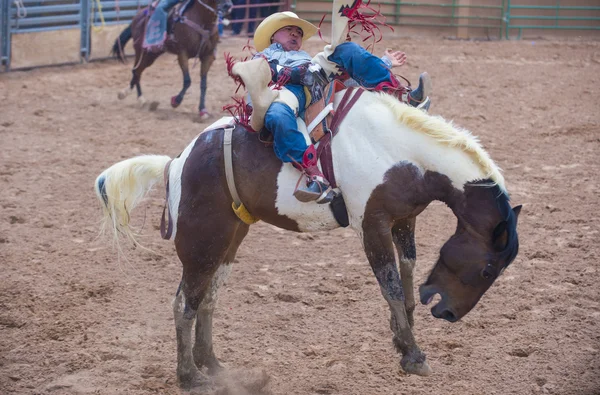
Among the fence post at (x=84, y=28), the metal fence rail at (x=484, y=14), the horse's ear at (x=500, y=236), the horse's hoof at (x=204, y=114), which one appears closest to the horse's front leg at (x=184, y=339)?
the horse's ear at (x=500, y=236)

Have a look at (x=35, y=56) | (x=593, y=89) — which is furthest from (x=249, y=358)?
(x=35, y=56)

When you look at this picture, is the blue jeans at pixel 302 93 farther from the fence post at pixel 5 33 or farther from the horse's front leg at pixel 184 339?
the fence post at pixel 5 33

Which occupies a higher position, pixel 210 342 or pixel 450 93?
pixel 450 93

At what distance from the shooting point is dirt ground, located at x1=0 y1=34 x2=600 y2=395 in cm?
427

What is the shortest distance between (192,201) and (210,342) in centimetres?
87

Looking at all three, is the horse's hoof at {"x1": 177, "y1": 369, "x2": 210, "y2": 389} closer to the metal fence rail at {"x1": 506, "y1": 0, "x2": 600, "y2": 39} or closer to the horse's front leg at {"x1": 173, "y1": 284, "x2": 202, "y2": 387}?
the horse's front leg at {"x1": 173, "y1": 284, "x2": 202, "y2": 387}

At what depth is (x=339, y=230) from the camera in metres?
6.45

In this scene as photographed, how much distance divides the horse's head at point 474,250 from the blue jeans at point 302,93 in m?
0.75

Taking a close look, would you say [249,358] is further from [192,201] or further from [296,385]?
[192,201]

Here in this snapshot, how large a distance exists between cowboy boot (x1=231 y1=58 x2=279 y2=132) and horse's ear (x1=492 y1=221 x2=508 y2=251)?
1.23 m

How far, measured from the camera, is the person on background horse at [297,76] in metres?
3.64

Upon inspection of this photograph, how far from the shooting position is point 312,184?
365 centimetres

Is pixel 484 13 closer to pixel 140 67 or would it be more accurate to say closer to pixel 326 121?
pixel 140 67

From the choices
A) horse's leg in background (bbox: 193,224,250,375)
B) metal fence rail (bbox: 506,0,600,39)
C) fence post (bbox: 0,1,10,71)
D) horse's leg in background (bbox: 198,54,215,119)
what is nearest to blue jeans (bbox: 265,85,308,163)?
horse's leg in background (bbox: 193,224,250,375)
